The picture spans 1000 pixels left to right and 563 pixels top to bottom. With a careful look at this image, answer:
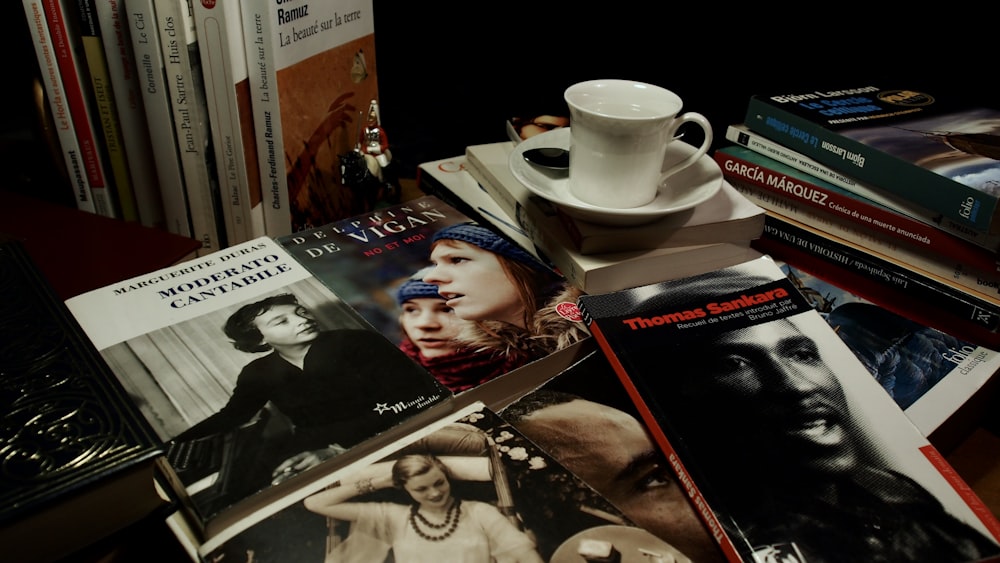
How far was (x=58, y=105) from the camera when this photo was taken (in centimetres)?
83

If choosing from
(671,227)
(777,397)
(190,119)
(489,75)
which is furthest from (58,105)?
(777,397)

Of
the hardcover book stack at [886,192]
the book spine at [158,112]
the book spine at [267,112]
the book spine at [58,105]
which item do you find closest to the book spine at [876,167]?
the hardcover book stack at [886,192]

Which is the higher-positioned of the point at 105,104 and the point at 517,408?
the point at 105,104

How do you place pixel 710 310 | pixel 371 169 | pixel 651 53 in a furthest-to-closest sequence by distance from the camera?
1. pixel 651 53
2. pixel 371 169
3. pixel 710 310

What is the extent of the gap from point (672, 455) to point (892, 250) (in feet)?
1.30

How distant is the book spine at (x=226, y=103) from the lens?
783 mm

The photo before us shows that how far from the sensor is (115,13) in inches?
31.7

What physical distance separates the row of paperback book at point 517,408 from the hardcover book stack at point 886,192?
0.16 feet

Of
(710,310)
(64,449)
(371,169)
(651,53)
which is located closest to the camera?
(64,449)

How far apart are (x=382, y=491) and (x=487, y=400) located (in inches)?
5.8

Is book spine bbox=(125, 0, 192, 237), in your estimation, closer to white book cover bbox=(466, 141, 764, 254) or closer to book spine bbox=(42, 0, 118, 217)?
book spine bbox=(42, 0, 118, 217)

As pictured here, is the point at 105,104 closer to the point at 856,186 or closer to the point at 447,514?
the point at 447,514

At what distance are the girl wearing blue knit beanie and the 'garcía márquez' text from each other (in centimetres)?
5

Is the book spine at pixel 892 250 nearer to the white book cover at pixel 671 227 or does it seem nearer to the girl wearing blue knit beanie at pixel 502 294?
the white book cover at pixel 671 227
